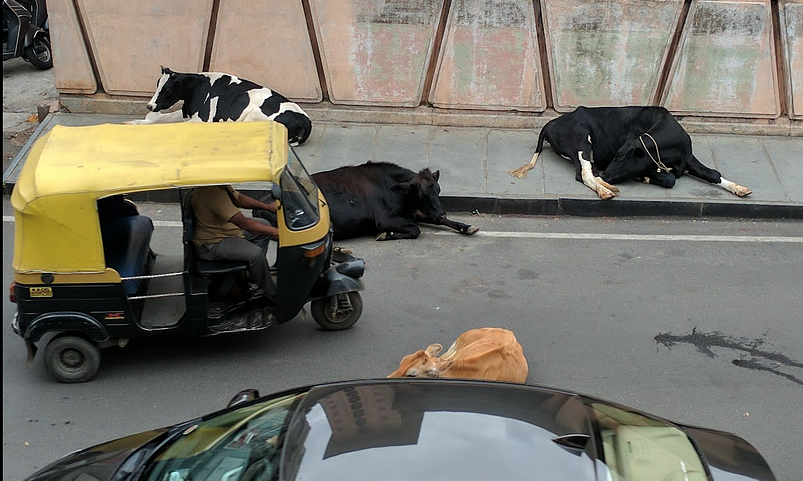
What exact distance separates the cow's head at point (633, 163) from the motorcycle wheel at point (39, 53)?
30.3 feet

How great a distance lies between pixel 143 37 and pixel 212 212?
218 inches

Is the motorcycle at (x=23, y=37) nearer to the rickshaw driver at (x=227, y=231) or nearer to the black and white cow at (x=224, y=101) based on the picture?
the black and white cow at (x=224, y=101)

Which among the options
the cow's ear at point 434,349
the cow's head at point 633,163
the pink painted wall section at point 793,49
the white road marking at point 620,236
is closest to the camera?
the cow's ear at point 434,349

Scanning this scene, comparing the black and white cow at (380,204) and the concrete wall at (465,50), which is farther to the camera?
the concrete wall at (465,50)

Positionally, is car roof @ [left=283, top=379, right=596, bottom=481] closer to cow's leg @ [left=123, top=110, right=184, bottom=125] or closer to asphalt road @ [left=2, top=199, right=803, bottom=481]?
asphalt road @ [left=2, top=199, right=803, bottom=481]

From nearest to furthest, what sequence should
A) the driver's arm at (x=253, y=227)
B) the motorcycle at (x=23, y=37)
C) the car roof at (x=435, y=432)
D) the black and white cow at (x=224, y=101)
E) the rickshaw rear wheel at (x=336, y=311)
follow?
the car roof at (x=435, y=432)
the driver's arm at (x=253, y=227)
the rickshaw rear wheel at (x=336, y=311)
the black and white cow at (x=224, y=101)
the motorcycle at (x=23, y=37)

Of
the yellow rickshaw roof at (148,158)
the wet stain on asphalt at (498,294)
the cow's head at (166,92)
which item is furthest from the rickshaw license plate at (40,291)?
the cow's head at (166,92)

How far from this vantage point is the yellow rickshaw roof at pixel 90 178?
228 inches

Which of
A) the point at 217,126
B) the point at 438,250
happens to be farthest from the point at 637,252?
the point at 217,126

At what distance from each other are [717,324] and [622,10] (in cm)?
496

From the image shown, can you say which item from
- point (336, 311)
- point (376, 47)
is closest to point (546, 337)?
point (336, 311)

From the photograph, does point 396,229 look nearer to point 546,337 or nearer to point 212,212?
point 546,337

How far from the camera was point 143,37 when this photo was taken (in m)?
10.8

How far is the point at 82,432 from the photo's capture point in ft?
18.8
